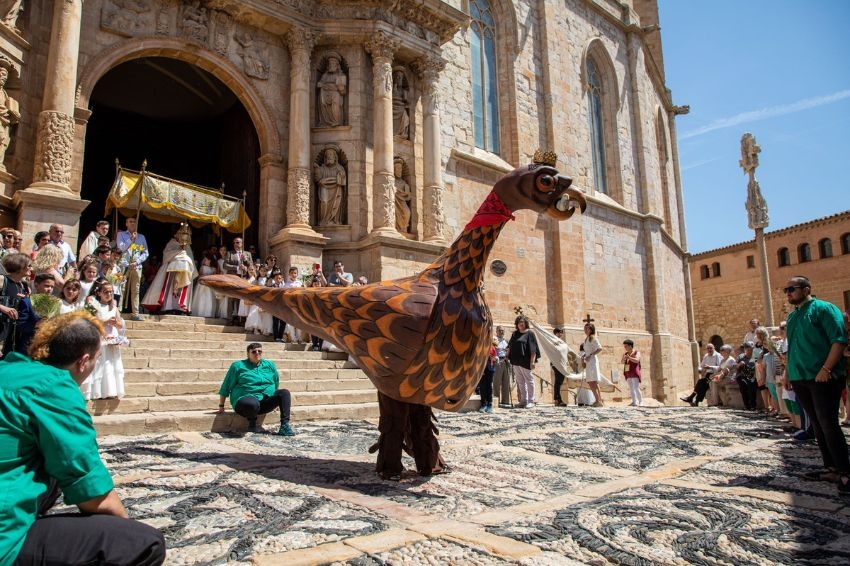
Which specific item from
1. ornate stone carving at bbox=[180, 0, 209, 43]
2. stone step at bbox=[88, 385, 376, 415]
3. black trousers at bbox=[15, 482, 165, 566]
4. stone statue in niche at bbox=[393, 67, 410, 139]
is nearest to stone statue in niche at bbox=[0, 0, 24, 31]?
ornate stone carving at bbox=[180, 0, 209, 43]

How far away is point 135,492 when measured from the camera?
11.4 ft

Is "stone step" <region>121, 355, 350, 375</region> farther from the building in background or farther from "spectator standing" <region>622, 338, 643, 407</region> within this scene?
the building in background

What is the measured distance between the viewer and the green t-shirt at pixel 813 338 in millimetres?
4324

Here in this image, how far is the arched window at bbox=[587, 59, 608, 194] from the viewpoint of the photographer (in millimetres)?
21516

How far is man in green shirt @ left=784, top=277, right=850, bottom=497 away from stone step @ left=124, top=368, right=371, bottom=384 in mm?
6415

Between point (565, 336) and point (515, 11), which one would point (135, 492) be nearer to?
point (565, 336)

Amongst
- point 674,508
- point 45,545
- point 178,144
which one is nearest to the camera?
point 45,545

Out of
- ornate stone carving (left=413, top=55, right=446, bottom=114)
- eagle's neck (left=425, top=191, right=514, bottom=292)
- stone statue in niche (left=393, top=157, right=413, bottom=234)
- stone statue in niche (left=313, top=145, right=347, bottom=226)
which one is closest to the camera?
eagle's neck (left=425, top=191, right=514, bottom=292)

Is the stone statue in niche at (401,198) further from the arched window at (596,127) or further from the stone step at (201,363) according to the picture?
the arched window at (596,127)

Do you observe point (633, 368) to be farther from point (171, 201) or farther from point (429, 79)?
point (171, 201)

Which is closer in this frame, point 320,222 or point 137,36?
point 137,36

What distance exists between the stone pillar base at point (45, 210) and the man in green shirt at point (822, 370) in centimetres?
1007

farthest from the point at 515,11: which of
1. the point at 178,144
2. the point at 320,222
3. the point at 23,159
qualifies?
the point at 23,159

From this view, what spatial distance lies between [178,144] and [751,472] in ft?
61.1
